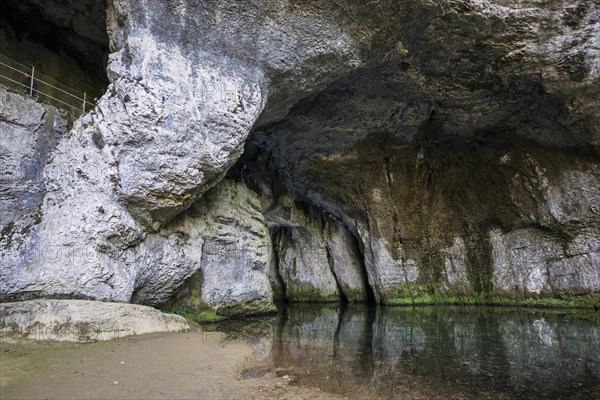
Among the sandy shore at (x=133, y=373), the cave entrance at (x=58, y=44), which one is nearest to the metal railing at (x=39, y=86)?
the cave entrance at (x=58, y=44)

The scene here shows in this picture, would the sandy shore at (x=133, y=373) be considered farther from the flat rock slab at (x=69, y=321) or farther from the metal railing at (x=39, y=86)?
the metal railing at (x=39, y=86)

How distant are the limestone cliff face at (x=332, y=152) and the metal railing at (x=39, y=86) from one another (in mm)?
2523

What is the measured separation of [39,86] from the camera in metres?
10.0

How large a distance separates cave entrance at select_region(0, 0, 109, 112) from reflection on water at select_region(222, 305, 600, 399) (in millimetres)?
8816

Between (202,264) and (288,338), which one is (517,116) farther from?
(202,264)

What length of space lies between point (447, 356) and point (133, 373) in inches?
194

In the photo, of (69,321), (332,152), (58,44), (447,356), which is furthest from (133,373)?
(58,44)

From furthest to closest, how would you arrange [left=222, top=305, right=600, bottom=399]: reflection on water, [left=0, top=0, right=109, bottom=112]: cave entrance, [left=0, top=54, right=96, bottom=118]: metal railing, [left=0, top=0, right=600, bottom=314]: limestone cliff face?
[left=0, top=0, right=109, bottom=112]: cave entrance, [left=0, top=54, right=96, bottom=118]: metal railing, [left=0, top=0, right=600, bottom=314]: limestone cliff face, [left=222, top=305, right=600, bottom=399]: reflection on water

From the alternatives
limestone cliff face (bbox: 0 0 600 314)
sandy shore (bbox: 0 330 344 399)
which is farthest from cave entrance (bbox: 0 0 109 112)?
sandy shore (bbox: 0 330 344 399)

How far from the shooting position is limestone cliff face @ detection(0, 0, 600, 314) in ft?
24.1

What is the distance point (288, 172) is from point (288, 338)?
8.81 m

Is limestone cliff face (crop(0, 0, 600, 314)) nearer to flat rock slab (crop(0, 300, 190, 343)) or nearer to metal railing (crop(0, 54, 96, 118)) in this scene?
flat rock slab (crop(0, 300, 190, 343))

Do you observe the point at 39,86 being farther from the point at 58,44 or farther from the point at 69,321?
the point at 69,321

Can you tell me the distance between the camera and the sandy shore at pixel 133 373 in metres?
3.70
